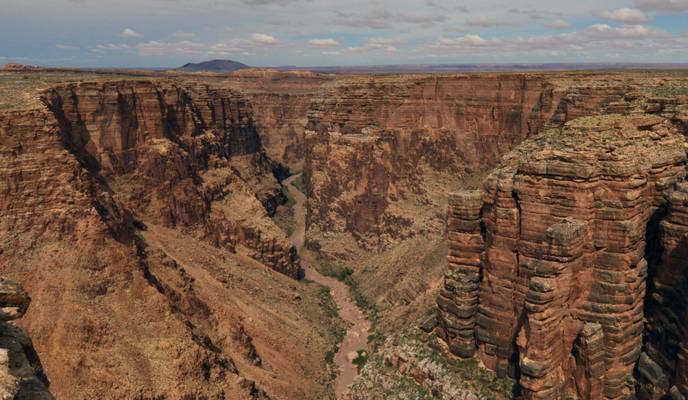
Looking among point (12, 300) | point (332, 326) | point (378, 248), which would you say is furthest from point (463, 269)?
point (378, 248)

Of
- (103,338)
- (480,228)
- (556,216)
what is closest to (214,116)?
(103,338)

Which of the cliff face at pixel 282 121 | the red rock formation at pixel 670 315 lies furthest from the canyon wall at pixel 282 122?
the red rock formation at pixel 670 315

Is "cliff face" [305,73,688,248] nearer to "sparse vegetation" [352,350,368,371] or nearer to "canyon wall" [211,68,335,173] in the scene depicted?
"sparse vegetation" [352,350,368,371]

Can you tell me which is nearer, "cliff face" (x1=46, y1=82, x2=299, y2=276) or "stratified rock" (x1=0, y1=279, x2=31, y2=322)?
"stratified rock" (x1=0, y1=279, x2=31, y2=322)

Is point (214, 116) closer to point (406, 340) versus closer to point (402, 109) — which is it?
point (402, 109)

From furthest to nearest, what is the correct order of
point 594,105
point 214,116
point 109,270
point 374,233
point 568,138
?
point 214,116
point 374,233
point 594,105
point 109,270
point 568,138

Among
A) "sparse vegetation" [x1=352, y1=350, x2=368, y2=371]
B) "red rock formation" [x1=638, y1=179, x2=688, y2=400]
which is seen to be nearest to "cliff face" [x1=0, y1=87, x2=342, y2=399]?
"sparse vegetation" [x1=352, y1=350, x2=368, y2=371]

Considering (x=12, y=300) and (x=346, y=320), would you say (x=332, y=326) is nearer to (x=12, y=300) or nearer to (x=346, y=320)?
(x=346, y=320)
